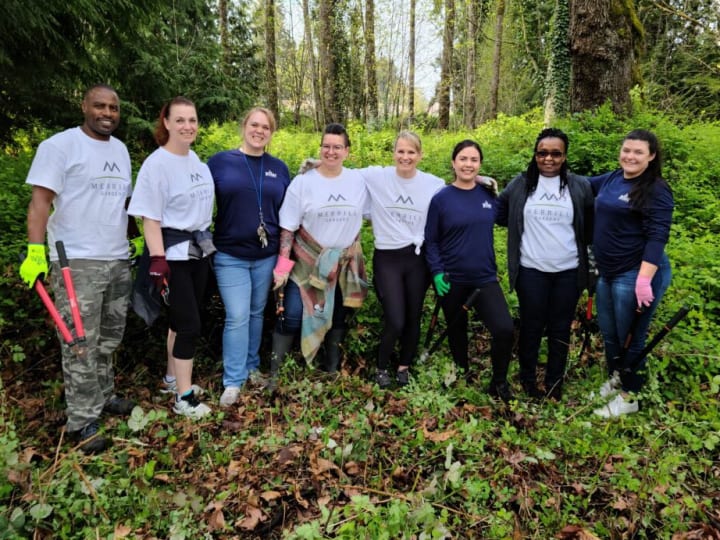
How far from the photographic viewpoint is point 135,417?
9.45ft

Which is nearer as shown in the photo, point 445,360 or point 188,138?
point 188,138

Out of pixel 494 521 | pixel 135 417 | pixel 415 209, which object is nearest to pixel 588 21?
pixel 415 209

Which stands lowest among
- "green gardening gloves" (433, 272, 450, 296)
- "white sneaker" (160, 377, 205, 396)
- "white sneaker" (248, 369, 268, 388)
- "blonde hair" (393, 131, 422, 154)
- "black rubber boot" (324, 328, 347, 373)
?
"white sneaker" (160, 377, 205, 396)

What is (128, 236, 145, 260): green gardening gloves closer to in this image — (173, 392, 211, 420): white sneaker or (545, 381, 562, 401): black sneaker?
(173, 392, 211, 420): white sneaker

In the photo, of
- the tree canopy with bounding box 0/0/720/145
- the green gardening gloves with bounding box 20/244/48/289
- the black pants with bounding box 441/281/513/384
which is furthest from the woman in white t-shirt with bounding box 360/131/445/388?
the tree canopy with bounding box 0/0/720/145

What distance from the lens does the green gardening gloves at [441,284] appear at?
3803 mm

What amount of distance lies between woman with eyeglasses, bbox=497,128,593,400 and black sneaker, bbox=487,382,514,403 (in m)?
0.37

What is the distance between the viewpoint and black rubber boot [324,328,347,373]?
4.22 meters

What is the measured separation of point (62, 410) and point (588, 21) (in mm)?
9690

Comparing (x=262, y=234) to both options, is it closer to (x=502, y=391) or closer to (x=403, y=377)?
(x=403, y=377)

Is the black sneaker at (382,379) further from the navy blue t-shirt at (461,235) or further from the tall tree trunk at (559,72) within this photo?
the tall tree trunk at (559,72)

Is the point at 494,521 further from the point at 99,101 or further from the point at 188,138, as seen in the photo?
the point at 99,101

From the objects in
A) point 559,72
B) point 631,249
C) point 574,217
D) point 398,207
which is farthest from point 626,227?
point 559,72

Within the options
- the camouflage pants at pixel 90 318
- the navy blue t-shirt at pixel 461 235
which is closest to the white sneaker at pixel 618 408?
the navy blue t-shirt at pixel 461 235
